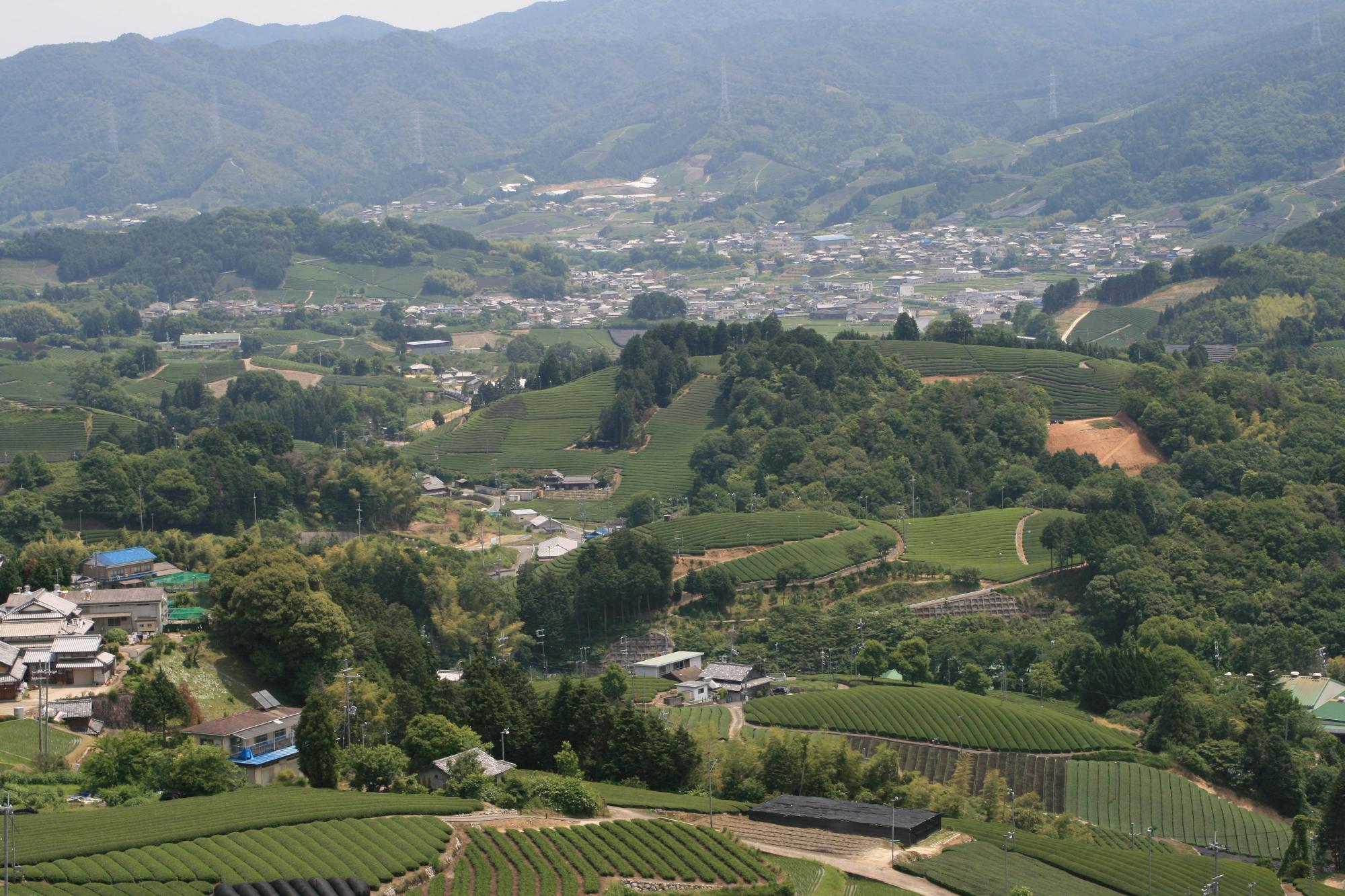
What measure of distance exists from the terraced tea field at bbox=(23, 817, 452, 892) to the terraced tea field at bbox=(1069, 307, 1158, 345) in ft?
271

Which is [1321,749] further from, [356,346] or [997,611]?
[356,346]

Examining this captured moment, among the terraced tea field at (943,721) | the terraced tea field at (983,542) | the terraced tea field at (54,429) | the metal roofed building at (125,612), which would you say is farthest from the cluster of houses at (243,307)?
the terraced tea field at (943,721)

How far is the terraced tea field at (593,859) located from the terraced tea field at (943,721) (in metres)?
13.8

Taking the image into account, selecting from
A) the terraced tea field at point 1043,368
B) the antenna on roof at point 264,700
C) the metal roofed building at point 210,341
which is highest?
the antenna on roof at point 264,700

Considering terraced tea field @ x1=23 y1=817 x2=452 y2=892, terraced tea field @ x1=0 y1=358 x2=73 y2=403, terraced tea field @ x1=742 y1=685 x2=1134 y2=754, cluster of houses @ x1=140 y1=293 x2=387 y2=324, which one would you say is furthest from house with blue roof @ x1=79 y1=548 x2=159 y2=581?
cluster of houses @ x1=140 y1=293 x2=387 y2=324

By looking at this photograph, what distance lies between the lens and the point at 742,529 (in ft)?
210

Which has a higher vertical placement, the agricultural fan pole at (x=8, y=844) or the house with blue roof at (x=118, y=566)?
the agricultural fan pole at (x=8, y=844)

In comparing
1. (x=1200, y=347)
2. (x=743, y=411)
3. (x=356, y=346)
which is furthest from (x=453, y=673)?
(x=356, y=346)

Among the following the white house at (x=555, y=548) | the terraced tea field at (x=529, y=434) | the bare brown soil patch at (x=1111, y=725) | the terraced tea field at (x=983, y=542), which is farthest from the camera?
the terraced tea field at (x=529, y=434)

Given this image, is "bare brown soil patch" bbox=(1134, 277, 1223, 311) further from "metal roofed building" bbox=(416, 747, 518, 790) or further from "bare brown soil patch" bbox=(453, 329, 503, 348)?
"metal roofed building" bbox=(416, 747, 518, 790)

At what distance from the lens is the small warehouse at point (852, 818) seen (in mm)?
34156

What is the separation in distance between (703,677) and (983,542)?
16.4m

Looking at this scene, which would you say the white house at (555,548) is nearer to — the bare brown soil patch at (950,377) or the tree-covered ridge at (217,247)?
the bare brown soil patch at (950,377)

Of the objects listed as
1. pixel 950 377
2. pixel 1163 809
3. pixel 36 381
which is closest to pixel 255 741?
pixel 1163 809
